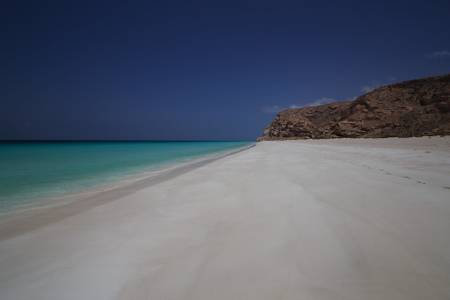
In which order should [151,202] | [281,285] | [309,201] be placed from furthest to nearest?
[151,202]
[309,201]
[281,285]

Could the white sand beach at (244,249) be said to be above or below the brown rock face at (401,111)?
below

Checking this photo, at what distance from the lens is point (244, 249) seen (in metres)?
1.83

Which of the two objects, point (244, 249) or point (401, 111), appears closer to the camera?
point (244, 249)

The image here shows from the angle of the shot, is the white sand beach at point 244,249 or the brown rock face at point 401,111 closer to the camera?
the white sand beach at point 244,249

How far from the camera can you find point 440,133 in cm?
1831

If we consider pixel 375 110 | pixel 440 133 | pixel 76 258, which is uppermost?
pixel 375 110

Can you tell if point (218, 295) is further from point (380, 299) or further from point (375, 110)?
point (375, 110)

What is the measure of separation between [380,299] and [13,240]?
361cm

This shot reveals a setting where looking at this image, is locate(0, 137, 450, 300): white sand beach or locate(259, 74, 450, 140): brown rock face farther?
locate(259, 74, 450, 140): brown rock face

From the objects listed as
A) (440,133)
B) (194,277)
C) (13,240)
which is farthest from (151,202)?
(440,133)

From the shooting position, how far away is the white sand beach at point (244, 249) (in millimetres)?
1339

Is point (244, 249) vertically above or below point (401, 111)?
below

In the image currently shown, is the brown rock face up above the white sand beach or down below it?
above

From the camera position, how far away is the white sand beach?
134 centimetres
